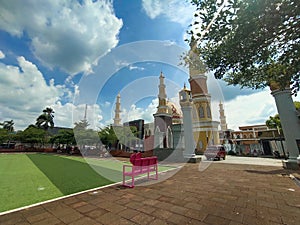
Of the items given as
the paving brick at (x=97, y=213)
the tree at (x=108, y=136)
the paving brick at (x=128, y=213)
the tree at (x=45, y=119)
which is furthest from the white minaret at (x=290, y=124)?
the tree at (x=45, y=119)

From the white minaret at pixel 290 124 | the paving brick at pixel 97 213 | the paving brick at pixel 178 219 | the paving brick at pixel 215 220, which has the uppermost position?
the white minaret at pixel 290 124

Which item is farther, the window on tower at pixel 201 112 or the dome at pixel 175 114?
the dome at pixel 175 114

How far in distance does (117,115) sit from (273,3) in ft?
124

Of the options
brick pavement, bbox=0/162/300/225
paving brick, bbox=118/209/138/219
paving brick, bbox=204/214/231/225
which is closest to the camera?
paving brick, bbox=204/214/231/225

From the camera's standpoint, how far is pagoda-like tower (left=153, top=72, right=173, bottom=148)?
75.5 feet

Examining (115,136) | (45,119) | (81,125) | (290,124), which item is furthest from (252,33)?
(45,119)

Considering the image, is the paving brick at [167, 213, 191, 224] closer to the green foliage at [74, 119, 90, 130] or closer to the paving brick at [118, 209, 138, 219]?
the paving brick at [118, 209, 138, 219]

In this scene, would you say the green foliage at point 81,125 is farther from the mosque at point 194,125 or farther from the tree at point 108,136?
the mosque at point 194,125

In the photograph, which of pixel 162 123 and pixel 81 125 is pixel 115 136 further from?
pixel 81 125

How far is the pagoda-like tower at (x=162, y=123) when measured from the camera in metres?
23.0

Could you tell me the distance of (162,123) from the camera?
2669 cm

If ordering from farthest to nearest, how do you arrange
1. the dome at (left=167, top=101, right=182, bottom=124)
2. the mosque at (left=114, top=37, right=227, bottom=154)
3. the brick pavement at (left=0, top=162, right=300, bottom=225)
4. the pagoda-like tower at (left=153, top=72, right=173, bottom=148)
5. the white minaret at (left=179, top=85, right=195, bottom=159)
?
the dome at (left=167, top=101, right=182, bottom=124) → the mosque at (left=114, top=37, right=227, bottom=154) → the pagoda-like tower at (left=153, top=72, right=173, bottom=148) → the white minaret at (left=179, top=85, right=195, bottom=159) → the brick pavement at (left=0, top=162, right=300, bottom=225)

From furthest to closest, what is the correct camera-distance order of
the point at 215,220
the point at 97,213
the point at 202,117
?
the point at 202,117
the point at 97,213
the point at 215,220

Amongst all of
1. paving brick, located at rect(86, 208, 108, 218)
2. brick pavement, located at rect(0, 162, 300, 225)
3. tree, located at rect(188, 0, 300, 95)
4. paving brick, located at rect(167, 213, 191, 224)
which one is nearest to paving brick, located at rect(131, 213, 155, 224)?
brick pavement, located at rect(0, 162, 300, 225)
